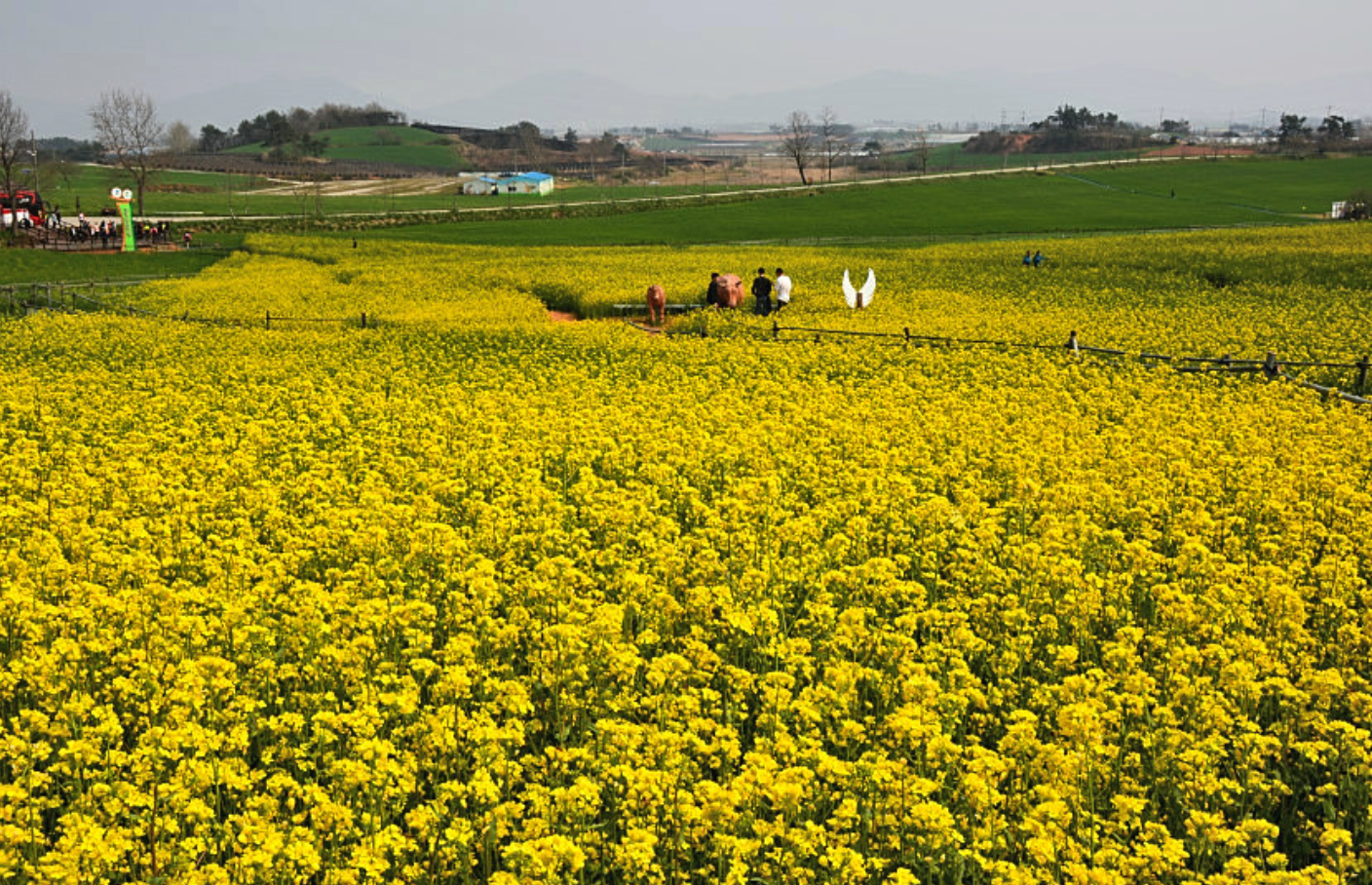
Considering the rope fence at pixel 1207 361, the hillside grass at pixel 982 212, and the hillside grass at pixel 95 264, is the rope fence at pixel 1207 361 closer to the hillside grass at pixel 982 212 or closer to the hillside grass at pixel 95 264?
Result: the hillside grass at pixel 95 264

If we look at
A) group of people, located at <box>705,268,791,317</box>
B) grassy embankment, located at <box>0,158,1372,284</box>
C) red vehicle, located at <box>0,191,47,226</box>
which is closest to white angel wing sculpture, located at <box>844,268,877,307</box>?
group of people, located at <box>705,268,791,317</box>

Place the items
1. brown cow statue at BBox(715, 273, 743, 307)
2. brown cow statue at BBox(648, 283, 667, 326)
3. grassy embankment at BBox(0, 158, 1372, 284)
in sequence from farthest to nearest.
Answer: grassy embankment at BBox(0, 158, 1372, 284) → brown cow statue at BBox(715, 273, 743, 307) → brown cow statue at BBox(648, 283, 667, 326)

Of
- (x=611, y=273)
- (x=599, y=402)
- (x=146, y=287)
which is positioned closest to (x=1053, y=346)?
(x=599, y=402)

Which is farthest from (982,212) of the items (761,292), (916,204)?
(761,292)

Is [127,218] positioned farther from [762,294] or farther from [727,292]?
[762,294]

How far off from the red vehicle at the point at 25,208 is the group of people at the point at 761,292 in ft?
225

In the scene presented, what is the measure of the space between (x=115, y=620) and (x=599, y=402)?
1289 cm

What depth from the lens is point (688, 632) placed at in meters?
11.9

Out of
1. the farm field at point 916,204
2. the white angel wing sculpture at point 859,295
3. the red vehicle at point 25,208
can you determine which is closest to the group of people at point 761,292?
the white angel wing sculpture at point 859,295

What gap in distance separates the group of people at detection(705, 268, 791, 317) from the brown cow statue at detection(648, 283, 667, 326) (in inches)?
118

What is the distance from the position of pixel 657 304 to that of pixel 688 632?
29.8 meters

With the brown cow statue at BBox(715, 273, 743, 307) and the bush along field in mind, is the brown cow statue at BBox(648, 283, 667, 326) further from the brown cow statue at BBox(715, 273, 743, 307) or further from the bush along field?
the bush along field

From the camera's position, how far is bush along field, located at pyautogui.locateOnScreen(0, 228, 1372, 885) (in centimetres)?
765

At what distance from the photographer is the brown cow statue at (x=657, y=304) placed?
1593 inches
